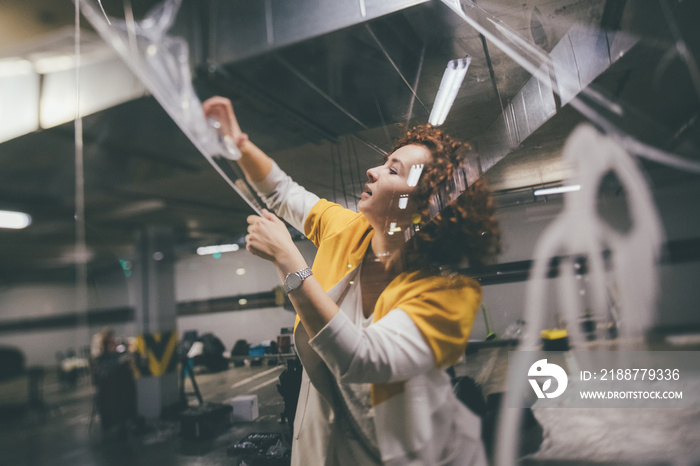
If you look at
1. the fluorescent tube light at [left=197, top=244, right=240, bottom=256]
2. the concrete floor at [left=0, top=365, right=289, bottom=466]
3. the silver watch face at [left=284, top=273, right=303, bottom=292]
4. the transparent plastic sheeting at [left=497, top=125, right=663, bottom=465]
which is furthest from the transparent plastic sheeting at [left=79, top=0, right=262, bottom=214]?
the transparent plastic sheeting at [left=497, top=125, right=663, bottom=465]

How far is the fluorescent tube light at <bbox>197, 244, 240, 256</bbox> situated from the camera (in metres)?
0.93

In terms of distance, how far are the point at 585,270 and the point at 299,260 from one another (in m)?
0.68

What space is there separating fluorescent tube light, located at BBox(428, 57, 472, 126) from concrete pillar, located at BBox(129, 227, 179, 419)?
794 mm

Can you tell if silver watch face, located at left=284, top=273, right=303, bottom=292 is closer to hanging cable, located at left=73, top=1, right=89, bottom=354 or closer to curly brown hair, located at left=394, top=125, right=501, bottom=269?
curly brown hair, located at left=394, top=125, right=501, bottom=269

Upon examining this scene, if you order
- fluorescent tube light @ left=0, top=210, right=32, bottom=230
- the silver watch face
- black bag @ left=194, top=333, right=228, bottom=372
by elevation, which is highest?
fluorescent tube light @ left=0, top=210, right=32, bottom=230

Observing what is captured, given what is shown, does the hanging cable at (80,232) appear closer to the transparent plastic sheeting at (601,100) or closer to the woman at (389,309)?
the woman at (389,309)

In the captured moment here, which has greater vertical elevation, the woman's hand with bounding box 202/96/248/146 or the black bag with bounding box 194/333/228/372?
the woman's hand with bounding box 202/96/248/146

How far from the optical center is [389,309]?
799 millimetres

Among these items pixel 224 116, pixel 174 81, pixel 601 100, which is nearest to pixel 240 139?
pixel 224 116

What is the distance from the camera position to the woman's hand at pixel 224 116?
2.82 feet

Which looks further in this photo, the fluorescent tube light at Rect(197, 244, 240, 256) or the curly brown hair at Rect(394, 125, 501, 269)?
the fluorescent tube light at Rect(197, 244, 240, 256)

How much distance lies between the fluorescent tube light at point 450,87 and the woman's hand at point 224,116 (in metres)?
0.49

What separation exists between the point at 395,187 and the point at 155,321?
2.45 feet

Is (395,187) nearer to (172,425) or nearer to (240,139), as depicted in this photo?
(240,139)
